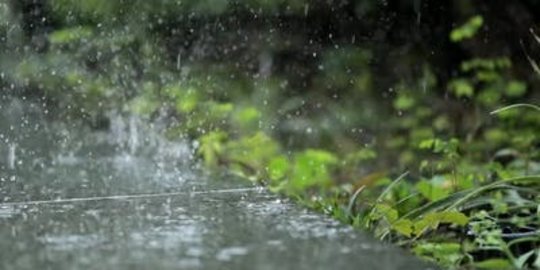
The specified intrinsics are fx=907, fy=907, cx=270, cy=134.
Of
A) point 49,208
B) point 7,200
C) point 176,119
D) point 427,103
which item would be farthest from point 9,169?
point 427,103

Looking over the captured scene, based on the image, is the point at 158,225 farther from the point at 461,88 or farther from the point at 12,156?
the point at 461,88

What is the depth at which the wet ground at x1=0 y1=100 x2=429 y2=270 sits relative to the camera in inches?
37.0

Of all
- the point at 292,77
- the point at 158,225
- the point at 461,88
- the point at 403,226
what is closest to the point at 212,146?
the point at 292,77

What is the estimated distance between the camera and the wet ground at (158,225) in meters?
0.94

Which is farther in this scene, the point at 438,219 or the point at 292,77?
the point at 292,77

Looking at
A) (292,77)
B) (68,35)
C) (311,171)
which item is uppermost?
(68,35)

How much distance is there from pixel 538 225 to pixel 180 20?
1.83m

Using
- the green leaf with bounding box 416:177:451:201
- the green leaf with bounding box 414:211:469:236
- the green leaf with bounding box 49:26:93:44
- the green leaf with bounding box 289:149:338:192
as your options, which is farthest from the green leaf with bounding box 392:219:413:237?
the green leaf with bounding box 49:26:93:44

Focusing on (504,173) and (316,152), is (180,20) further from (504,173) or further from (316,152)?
(504,173)

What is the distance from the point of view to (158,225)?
117 centimetres

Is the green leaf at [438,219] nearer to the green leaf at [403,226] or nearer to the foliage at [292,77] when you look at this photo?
the green leaf at [403,226]

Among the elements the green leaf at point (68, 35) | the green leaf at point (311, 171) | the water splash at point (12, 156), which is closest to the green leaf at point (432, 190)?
the green leaf at point (311, 171)

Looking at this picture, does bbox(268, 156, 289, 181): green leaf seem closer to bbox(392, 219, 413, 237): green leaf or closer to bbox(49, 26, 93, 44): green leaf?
bbox(49, 26, 93, 44): green leaf

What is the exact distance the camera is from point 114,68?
3.10 metres
